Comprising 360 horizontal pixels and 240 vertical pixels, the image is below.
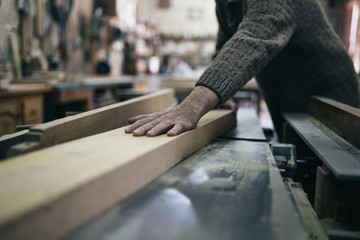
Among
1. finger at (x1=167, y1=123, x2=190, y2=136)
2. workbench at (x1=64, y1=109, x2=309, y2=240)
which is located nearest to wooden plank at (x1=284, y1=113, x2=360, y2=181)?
workbench at (x1=64, y1=109, x2=309, y2=240)

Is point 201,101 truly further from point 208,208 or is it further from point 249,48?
point 208,208

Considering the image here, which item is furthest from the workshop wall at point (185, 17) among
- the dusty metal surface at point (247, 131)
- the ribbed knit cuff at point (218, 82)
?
the ribbed knit cuff at point (218, 82)

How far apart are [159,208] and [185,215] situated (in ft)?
0.19

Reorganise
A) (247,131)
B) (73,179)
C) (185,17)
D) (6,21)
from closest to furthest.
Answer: (73,179), (247,131), (6,21), (185,17)

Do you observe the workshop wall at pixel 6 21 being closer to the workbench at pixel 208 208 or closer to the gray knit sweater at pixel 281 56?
the gray knit sweater at pixel 281 56

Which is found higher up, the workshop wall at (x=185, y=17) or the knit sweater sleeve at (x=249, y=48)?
the workshop wall at (x=185, y=17)

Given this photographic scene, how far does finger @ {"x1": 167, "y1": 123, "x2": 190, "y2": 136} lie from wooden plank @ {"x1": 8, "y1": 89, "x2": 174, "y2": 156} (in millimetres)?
291

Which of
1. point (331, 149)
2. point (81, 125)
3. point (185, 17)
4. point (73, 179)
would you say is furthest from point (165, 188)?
point (185, 17)

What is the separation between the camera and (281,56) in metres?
1.52

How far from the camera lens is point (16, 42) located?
8.96 ft

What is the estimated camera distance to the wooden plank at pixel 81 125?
79 centimetres

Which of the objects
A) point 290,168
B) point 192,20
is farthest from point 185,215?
point 192,20

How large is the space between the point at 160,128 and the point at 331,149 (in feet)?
1.65

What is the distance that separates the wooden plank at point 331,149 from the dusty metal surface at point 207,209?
5.2 inches
